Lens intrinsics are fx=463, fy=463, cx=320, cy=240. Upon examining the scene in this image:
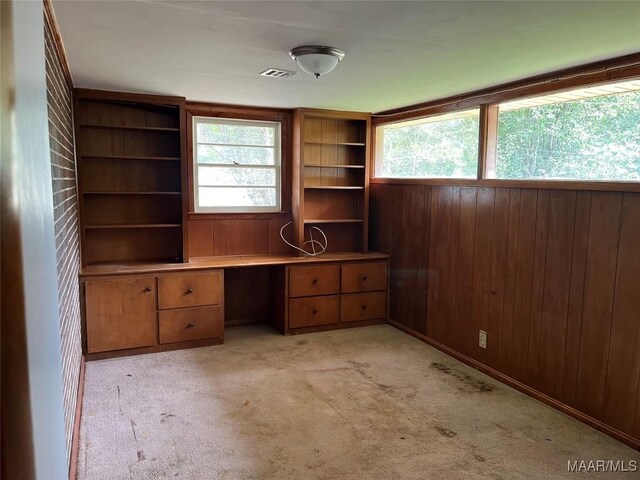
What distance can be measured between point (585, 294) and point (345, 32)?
210 centimetres

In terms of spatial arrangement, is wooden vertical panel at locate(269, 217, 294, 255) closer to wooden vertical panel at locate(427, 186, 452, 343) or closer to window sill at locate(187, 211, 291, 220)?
window sill at locate(187, 211, 291, 220)

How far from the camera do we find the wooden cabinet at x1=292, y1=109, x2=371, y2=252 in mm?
4664

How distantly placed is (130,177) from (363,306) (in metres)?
2.55

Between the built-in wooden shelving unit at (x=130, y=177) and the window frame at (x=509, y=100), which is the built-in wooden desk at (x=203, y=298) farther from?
the window frame at (x=509, y=100)

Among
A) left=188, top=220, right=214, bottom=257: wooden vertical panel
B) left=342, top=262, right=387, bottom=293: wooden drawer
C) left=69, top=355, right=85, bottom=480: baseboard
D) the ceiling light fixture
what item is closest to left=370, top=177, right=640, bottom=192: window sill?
left=342, top=262, right=387, bottom=293: wooden drawer

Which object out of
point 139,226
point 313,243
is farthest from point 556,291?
point 139,226

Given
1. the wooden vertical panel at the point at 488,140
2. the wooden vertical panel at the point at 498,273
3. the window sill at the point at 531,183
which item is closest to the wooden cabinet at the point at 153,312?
the window sill at the point at 531,183

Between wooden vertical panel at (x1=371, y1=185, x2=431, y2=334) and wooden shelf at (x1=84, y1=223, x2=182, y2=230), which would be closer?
wooden shelf at (x1=84, y1=223, x2=182, y2=230)

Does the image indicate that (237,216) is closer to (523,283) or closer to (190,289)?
(190,289)

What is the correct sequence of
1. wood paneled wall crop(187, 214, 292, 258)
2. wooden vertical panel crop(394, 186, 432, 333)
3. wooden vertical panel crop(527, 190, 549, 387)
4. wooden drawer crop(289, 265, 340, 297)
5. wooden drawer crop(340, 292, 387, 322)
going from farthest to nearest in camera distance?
wooden drawer crop(340, 292, 387, 322), wood paneled wall crop(187, 214, 292, 258), wooden drawer crop(289, 265, 340, 297), wooden vertical panel crop(394, 186, 432, 333), wooden vertical panel crop(527, 190, 549, 387)

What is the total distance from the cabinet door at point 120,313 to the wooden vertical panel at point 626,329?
332 cm

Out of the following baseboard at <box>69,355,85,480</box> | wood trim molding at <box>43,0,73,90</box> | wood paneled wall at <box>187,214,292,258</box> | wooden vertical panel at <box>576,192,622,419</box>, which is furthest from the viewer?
wood paneled wall at <box>187,214,292,258</box>

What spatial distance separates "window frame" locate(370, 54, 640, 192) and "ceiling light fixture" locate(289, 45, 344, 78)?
1.42 m

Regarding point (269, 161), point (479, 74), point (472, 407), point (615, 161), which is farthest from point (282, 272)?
point (615, 161)
